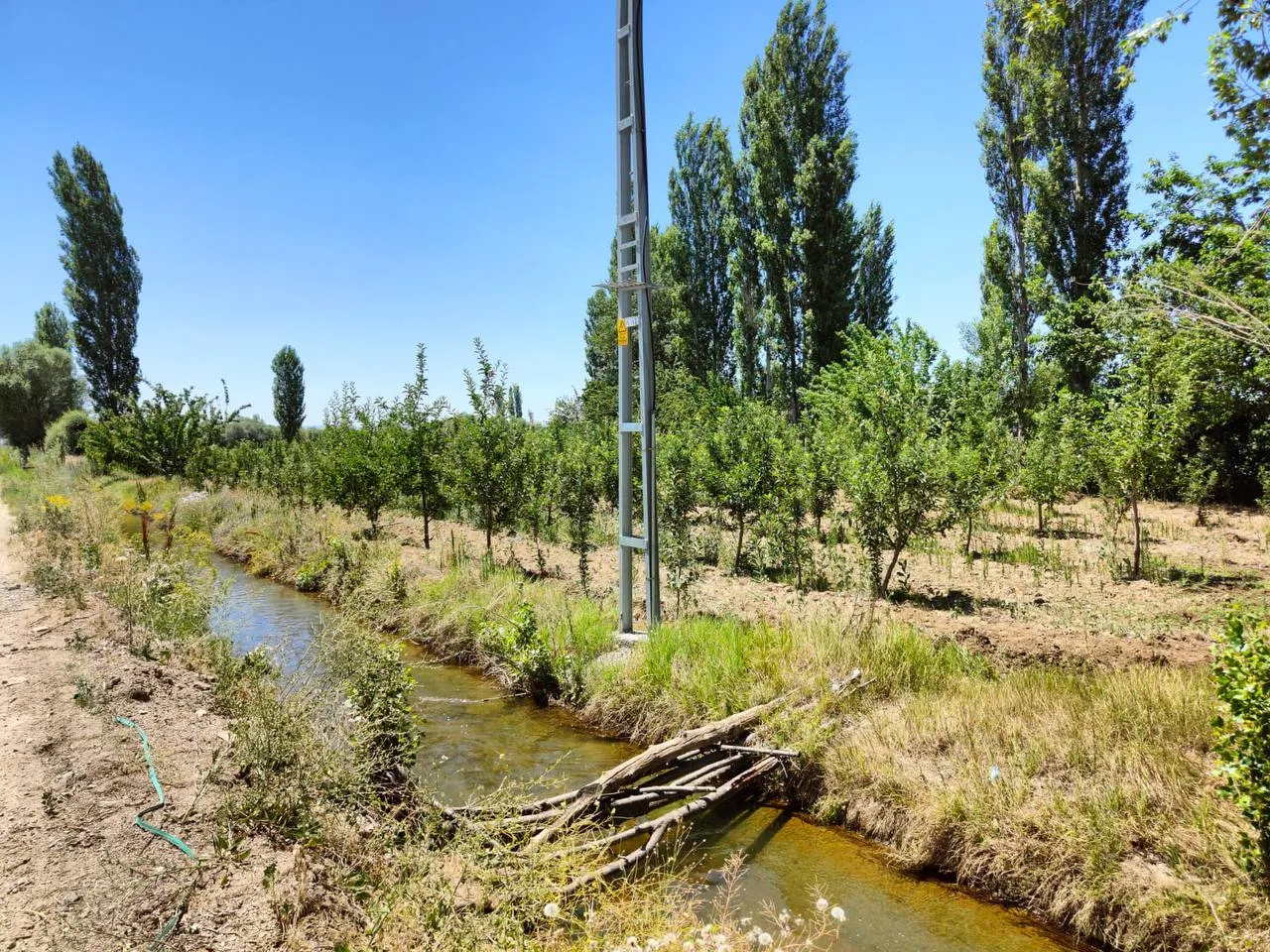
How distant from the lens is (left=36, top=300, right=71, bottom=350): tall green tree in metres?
41.0

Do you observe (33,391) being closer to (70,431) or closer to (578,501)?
(70,431)

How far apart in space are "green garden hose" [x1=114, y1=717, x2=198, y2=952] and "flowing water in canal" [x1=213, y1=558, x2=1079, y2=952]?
916 millimetres

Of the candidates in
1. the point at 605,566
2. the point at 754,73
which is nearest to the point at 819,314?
the point at 754,73

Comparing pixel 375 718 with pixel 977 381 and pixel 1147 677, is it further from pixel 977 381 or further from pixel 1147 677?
pixel 977 381

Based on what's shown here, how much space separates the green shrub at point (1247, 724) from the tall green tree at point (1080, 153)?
→ 56.9 feet

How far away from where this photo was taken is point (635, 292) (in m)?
7.20

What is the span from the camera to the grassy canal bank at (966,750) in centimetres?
337

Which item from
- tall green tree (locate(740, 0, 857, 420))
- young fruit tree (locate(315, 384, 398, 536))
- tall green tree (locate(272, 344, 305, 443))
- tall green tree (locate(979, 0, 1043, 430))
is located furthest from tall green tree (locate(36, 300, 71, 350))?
tall green tree (locate(979, 0, 1043, 430))

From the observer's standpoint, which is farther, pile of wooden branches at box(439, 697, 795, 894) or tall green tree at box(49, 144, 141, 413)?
tall green tree at box(49, 144, 141, 413)

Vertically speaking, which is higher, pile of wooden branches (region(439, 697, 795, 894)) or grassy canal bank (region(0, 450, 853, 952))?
grassy canal bank (region(0, 450, 853, 952))

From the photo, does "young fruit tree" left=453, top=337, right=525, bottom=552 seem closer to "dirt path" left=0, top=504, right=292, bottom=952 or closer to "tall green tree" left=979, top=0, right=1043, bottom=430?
"dirt path" left=0, top=504, right=292, bottom=952

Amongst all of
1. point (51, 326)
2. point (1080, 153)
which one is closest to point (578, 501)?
point (1080, 153)

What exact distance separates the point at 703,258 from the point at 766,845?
25.5 m

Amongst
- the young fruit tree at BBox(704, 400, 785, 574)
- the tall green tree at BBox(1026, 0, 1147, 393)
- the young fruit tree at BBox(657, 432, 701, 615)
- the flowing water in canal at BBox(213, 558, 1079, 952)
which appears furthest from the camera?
the tall green tree at BBox(1026, 0, 1147, 393)
